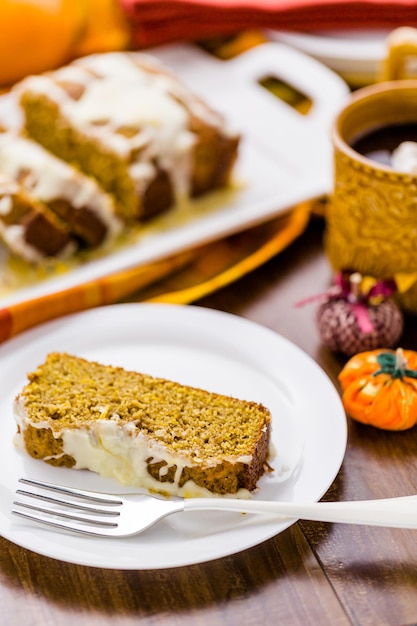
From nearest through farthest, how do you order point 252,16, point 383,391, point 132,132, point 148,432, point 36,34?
point 148,432 < point 383,391 < point 132,132 < point 36,34 < point 252,16

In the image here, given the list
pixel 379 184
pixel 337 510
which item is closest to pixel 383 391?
pixel 337 510

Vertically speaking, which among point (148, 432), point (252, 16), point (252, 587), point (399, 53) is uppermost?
point (399, 53)

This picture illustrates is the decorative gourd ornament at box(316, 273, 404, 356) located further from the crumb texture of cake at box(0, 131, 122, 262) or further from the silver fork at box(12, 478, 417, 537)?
the crumb texture of cake at box(0, 131, 122, 262)

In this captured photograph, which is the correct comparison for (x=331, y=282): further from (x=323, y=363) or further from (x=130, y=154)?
(x=130, y=154)

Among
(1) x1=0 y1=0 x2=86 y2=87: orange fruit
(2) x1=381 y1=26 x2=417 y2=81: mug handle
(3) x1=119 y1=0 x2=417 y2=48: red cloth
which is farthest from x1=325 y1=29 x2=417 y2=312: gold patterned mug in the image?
(1) x1=0 y1=0 x2=86 y2=87: orange fruit

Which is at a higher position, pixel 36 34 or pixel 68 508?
pixel 36 34

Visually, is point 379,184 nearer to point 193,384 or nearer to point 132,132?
point 193,384

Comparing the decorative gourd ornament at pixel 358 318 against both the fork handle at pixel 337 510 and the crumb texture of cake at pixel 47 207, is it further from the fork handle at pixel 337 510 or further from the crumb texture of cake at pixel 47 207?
the crumb texture of cake at pixel 47 207
